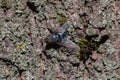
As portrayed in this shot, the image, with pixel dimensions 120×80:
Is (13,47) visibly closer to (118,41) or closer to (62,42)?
(62,42)

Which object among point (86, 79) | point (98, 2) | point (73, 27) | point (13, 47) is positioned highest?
point (98, 2)

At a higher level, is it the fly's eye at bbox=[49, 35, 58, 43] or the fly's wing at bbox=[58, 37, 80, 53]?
the fly's eye at bbox=[49, 35, 58, 43]

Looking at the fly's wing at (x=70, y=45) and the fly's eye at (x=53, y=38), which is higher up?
the fly's eye at (x=53, y=38)

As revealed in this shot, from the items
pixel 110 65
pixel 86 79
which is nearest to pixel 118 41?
pixel 110 65

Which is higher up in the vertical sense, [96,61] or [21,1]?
[21,1]
